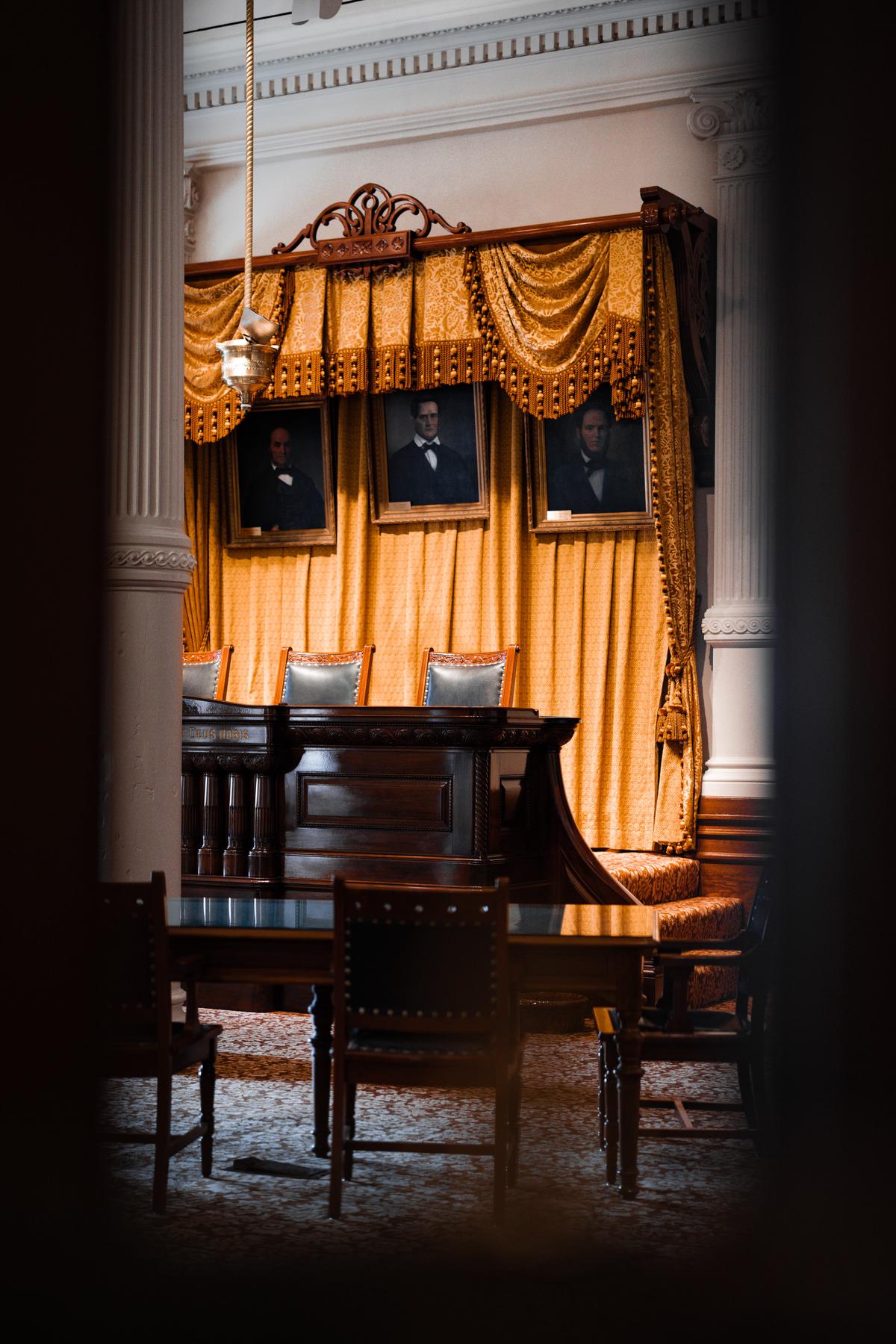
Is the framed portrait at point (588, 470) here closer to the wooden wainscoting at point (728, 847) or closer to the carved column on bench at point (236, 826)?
the wooden wainscoting at point (728, 847)

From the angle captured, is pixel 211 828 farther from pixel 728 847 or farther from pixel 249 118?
pixel 249 118

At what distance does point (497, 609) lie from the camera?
8656mm

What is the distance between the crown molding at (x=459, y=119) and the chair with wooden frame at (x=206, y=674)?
326 centimetres

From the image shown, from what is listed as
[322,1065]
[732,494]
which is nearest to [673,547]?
[732,494]

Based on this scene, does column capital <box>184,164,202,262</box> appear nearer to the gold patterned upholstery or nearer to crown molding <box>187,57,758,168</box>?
crown molding <box>187,57,758,168</box>

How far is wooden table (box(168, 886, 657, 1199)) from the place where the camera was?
12.2 ft

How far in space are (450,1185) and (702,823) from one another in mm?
4054

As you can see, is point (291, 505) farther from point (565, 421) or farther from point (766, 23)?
point (766, 23)

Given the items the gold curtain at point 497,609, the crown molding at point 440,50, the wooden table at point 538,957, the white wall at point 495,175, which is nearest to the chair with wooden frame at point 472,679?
the gold curtain at point 497,609

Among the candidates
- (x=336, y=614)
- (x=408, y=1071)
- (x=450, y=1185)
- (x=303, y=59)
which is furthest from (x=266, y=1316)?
(x=303, y=59)

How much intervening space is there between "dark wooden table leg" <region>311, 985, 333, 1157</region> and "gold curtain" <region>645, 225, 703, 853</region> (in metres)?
3.72

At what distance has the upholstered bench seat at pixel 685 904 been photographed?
21.8 ft

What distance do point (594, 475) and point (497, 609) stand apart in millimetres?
998

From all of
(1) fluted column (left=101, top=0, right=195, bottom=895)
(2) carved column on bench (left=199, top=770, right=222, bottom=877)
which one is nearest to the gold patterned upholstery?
(2) carved column on bench (left=199, top=770, right=222, bottom=877)
